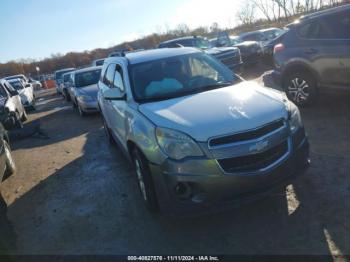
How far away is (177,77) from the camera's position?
4.71 metres

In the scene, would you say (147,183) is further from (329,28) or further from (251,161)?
(329,28)

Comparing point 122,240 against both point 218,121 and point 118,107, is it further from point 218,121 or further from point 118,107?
point 118,107

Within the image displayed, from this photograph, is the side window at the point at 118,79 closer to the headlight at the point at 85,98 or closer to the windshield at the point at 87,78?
the headlight at the point at 85,98

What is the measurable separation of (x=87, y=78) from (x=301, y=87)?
7.98 metres

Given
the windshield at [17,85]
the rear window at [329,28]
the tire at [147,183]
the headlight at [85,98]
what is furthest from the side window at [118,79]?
the windshield at [17,85]

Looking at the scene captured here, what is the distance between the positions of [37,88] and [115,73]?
35539mm

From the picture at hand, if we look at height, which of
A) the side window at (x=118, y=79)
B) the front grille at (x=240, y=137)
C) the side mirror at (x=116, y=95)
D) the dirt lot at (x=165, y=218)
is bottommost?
the dirt lot at (x=165, y=218)

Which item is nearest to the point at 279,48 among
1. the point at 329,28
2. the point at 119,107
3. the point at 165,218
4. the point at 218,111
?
the point at 329,28

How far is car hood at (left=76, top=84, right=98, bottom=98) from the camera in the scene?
11.4m

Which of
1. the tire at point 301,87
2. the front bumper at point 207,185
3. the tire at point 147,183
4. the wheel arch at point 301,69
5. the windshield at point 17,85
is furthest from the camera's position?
the windshield at point 17,85

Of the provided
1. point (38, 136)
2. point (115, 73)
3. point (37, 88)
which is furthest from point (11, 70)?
point (115, 73)

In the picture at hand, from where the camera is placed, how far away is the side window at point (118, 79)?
5.01 meters

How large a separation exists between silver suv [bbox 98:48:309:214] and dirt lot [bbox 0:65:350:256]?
1.19 ft

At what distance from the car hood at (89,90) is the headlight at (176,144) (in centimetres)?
829
